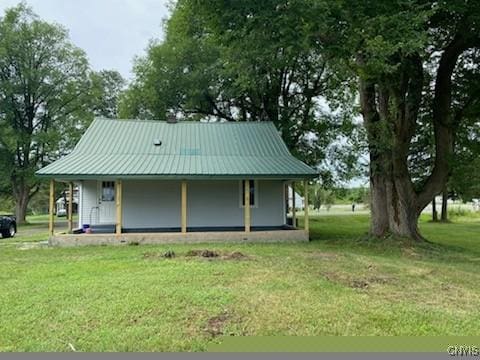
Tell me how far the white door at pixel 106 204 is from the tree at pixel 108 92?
22032 mm

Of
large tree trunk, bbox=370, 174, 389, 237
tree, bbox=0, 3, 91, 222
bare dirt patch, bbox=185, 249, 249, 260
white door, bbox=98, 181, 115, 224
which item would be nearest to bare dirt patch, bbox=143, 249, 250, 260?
bare dirt patch, bbox=185, 249, 249, 260

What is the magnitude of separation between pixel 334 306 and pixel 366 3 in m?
8.11

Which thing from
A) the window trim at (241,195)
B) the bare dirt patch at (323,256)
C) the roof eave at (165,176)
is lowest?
the bare dirt patch at (323,256)

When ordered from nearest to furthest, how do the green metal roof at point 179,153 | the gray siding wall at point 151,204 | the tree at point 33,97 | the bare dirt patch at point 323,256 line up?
1. the bare dirt patch at point 323,256
2. the green metal roof at point 179,153
3. the gray siding wall at point 151,204
4. the tree at point 33,97

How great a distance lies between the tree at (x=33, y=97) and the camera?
3055 centimetres

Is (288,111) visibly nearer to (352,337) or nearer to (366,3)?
(366,3)

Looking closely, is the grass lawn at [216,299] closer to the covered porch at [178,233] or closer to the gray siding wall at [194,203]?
the covered porch at [178,233]

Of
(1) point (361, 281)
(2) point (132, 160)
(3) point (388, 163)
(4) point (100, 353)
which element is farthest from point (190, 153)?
(4) point (100, 353)

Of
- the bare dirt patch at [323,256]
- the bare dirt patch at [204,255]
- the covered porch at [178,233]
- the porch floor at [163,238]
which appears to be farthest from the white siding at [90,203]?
the bare dirt patch at [323,256]

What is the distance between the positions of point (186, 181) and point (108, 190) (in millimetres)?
3165

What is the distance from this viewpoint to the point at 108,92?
41.3m

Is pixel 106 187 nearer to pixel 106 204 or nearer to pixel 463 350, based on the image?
pixel 106 204

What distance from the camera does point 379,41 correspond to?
991 centimetres

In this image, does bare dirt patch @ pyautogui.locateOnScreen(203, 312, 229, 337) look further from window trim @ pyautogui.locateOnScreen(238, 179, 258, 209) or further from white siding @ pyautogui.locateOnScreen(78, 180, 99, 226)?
white siding @ pyautogui.locateOnScreen(78, 180, 99, 226)
